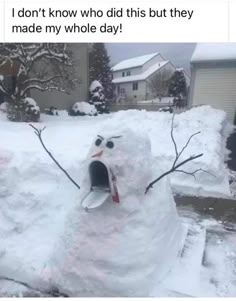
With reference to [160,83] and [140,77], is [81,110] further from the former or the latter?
[160,83]

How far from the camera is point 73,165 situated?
4516 mm

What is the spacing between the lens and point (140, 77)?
1725 cm

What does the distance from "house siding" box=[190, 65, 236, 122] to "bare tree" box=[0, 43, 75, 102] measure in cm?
446

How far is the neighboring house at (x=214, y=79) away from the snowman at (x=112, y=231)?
28.5ft

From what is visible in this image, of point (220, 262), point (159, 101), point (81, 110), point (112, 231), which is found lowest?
point (220, 262)

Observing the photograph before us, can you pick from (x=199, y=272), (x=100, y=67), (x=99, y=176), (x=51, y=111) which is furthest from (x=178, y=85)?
(x=99, y=176)

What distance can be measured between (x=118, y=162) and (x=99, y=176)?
0.23 metres

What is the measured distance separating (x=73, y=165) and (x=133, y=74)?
14.5 meters

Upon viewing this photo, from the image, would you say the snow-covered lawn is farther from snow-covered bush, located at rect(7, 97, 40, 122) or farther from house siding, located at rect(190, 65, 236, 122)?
house siding, located at rect(190, 65, 236, 122)

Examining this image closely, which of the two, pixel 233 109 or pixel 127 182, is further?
pixel 233 109

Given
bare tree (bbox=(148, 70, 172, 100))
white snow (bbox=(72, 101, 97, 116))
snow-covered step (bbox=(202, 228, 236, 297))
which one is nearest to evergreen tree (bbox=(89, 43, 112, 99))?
bare tree (bbox=(148, 70, 172, 100))
